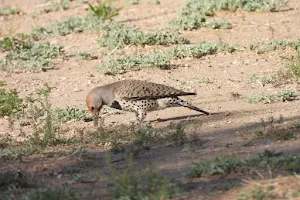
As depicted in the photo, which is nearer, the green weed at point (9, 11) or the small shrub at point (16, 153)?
the small shrub at point (16, 153)

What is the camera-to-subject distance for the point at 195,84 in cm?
1227

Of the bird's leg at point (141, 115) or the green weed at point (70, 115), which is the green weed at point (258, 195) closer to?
the bird's leg at point (141, 115)

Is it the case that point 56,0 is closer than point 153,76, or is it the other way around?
point 153,76

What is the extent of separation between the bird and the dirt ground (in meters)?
0.26

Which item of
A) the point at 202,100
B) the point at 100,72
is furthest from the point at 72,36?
the point at 202,100

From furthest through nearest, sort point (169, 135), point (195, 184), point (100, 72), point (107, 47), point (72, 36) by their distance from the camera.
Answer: point (72, 36) < point (107, 47) < point (100, 72) < point (169, 135) < point (195, 184)

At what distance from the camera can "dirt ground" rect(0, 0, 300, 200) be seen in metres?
7.68

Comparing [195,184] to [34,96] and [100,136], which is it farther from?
[34,96]

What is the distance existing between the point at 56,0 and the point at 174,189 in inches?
543

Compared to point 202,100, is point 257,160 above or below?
above

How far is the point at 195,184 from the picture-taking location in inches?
264

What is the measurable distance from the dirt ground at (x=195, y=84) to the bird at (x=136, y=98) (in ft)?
0.84

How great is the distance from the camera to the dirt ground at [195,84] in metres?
7.68

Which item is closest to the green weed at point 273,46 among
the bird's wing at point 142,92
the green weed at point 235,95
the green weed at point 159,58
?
the green weed at point 159,58
